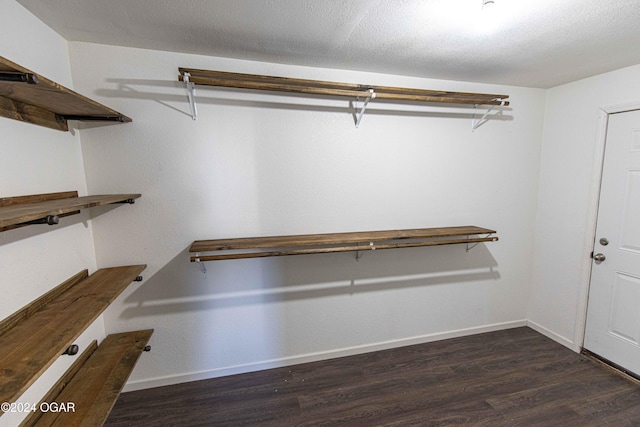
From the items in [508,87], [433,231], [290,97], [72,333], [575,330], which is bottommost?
[575,330]

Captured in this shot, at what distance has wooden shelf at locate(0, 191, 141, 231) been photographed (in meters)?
0.87

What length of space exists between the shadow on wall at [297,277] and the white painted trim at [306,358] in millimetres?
497

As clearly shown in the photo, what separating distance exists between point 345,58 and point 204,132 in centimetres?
109

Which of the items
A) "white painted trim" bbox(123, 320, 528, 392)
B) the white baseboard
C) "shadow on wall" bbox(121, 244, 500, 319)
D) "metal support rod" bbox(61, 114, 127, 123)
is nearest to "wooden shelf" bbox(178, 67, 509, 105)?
"metal support rod" bbox(61, 114, 127, 123)

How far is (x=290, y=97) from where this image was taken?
1997 mm

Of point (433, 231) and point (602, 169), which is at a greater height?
point (602, 169)

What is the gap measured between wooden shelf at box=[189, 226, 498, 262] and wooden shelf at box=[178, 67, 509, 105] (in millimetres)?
1003

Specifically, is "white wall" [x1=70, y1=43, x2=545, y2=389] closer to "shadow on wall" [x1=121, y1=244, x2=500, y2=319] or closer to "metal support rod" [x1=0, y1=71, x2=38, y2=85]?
"shadow on wall" [x1=121, y1=244, x2=500, y2=319]

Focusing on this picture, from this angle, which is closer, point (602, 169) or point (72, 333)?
point (72, 333)

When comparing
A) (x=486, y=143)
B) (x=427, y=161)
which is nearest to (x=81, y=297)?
(x=427, y=161)

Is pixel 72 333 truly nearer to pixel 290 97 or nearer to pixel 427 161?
pixel 290 97

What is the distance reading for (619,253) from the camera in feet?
7.05

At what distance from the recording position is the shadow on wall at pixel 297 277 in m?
1.96

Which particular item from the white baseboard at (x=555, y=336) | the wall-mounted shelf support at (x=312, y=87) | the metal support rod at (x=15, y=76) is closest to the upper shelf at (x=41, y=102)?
the metal support rod at (x=15, y=76)
